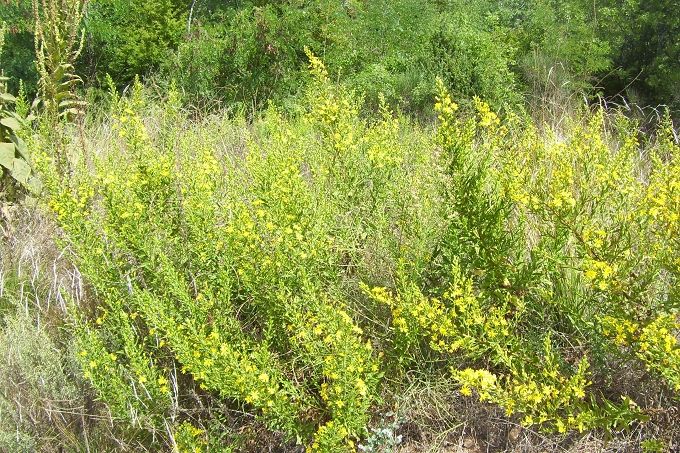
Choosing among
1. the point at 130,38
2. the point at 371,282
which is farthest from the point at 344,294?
the point at 130,38

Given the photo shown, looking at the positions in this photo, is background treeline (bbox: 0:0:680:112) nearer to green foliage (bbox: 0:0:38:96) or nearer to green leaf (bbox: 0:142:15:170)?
green foliage (bbox: 0:0:38:96)

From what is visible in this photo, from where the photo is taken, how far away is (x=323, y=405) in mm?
2646

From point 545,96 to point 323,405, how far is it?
3769 millimetres

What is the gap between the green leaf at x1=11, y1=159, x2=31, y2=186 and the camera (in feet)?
12.8

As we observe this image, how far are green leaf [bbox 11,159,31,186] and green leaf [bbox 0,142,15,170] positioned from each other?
3 centimetres

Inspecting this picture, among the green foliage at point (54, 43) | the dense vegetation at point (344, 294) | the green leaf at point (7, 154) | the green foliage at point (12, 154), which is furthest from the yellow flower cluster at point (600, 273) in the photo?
the green leaf at point (7, 154)

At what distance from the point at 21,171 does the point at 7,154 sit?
0.14 meters

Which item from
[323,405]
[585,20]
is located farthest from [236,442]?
[585,20]

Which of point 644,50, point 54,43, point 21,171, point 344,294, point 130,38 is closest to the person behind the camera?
point 344,294

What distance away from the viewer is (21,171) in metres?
3.95

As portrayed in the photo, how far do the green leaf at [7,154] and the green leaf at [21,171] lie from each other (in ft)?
0.09

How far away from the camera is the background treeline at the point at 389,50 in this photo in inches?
213

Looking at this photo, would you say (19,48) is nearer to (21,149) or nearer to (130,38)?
(130,38)

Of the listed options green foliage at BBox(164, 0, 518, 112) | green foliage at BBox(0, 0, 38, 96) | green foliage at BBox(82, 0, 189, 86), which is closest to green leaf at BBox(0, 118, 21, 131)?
green foliage at BBox(164, 0, 518, 112)
